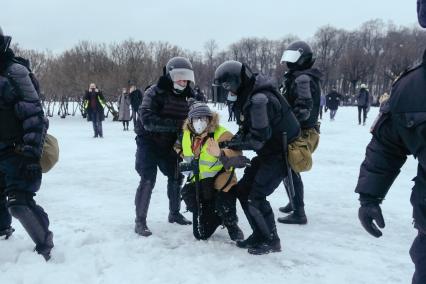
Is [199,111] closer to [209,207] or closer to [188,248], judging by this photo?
[209,207]

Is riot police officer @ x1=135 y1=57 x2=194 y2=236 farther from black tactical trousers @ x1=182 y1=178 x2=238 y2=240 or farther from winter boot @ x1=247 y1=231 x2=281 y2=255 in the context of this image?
winter boot @ x1=247 y1=231 x2=281 y2=255

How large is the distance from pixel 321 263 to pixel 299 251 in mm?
328

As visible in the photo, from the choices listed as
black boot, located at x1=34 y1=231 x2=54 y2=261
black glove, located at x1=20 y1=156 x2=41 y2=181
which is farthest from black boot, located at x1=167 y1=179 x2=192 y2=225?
black glove, located at x1=20 y1=156 x2=41 y2=181

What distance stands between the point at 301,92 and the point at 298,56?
0.50 meters

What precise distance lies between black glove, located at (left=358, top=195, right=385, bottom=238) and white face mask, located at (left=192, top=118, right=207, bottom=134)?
207cm

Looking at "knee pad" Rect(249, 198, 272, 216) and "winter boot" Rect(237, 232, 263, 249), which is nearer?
"knee pad" Rect(249, 198, 272, 216)

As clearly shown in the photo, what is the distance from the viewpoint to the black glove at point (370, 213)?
232cm

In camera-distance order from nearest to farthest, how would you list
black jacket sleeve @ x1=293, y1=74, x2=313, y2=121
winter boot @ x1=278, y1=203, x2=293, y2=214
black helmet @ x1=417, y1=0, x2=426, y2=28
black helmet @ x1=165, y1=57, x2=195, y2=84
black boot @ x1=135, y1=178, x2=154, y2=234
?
black helmet @ x1=417, y1=0, x2=426, y2=28, black helmet @ x1=165, y1=57, x2=195, y2=84, black boot @ x1=135, y1=178, x2=154, y2=234, black jacket sleeve @ x1=293, y1=74, x2=313, y2=121, winter boot @ x1=278, y1=203, x2=293, y2=214

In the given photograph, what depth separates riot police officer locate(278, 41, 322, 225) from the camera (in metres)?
4.96

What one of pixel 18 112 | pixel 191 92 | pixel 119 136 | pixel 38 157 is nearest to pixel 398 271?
pixel 191 92

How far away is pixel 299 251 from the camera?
13.8 ft

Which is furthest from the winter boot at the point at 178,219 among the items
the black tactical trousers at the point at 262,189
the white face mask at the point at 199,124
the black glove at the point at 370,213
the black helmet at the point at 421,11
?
the black helmet at the point at 421,11

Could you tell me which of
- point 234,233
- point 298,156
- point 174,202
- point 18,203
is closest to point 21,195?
point 18,203

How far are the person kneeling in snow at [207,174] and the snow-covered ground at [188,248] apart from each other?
0.21 metres
